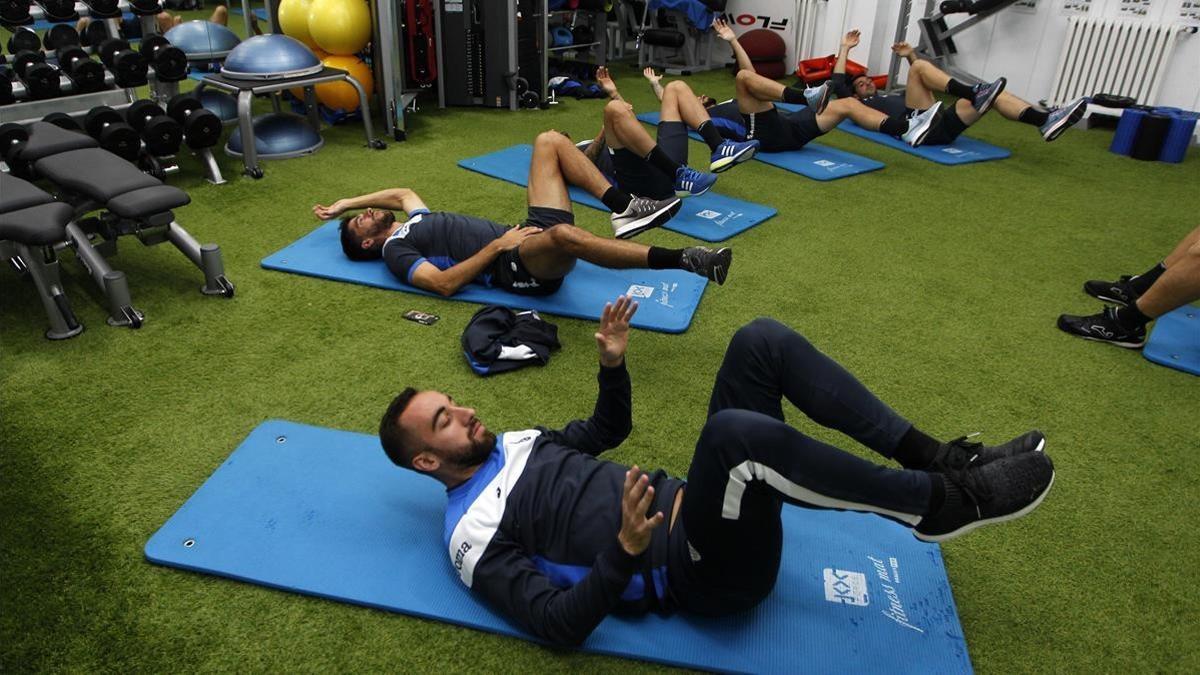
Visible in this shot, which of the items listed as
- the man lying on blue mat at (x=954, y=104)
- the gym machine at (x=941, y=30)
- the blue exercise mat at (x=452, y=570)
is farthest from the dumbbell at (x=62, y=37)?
the gym machine at (x=941, y=30)

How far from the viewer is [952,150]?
5617mm

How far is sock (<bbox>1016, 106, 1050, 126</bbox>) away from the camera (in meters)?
5.25

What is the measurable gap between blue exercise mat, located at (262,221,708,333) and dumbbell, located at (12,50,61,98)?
173 cm

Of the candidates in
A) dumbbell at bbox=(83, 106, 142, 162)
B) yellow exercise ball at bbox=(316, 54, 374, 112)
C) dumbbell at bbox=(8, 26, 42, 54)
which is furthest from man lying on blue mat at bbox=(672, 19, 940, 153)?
dumbbell at bbox=(8, 26, 42, 54)

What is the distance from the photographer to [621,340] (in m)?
1.86

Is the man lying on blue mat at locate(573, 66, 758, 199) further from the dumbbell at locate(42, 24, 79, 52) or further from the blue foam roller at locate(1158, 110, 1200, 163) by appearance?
the dumbbell at locate(42, 24, 79, 52)

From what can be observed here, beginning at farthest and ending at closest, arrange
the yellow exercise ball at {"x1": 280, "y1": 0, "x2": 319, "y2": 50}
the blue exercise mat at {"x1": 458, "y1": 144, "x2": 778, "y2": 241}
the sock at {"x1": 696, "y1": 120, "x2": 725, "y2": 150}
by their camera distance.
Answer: the yellow exercise ball at {"x1": 280, "y1": 0, "x2": 319, "y2": 50}
the sock at {"x1": 696, "y1": 120, "x2": 725, "y2": 150}
the blue exercise mat at {"x1": 458, "y1": 144, "x2": 778, "y2": 241}

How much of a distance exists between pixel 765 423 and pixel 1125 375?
2098mm

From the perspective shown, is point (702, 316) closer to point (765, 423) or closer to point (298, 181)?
point (765, 423)

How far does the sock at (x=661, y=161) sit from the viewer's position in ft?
13.0

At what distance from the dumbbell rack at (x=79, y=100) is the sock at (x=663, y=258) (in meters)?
3.32

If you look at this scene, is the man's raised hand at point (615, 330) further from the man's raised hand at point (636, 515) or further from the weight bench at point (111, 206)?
the weight bench at point (111, 206)

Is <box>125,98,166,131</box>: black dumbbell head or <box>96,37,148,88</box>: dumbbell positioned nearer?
<box>125,98,166,131</box>: black dumbbell head

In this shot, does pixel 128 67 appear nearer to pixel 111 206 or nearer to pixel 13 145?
pixel 13 145
